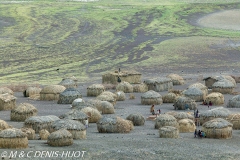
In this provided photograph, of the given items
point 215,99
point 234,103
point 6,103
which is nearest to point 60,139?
point 6,103

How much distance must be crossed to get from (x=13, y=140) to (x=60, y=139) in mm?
3521

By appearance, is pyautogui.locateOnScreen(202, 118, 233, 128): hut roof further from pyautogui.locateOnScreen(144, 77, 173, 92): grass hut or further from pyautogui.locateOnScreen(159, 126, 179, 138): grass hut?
pyautogui.locateOnScreen(144, 77, 173, 92): grass hut

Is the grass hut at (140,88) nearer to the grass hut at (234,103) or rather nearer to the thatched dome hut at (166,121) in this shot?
the grass hut at (234,103)

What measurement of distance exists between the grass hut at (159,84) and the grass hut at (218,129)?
3468 cm

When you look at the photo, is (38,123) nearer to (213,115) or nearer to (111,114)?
(111,114)

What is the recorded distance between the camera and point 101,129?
220ft

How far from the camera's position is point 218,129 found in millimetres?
65250

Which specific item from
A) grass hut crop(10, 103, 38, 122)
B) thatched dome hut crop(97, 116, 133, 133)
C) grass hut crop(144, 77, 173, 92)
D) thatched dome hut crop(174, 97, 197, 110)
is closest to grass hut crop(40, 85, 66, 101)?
grass hut crop(144, 77, 173, 92)

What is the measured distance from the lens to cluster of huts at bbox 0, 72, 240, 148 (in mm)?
62062

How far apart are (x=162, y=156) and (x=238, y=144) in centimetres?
933

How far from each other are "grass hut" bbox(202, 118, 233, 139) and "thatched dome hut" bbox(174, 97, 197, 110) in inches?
700

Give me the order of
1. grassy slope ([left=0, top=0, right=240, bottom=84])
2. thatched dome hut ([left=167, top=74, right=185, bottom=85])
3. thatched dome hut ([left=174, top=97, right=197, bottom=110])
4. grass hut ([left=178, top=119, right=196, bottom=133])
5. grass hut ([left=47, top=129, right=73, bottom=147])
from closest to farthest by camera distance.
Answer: grass hut ([left=47, top=129, right=73, bottom=147]) → grass hut ([left=178, top=119, right=196, bottom=133]) → thatched dome hut ([left=174, top=97, right=197, bottom=110]) → thatched dome hut ([left=167, top=74, right=185, bottom=85]) → grassy slope ([left=0, top=0, right=240, bottom=84])

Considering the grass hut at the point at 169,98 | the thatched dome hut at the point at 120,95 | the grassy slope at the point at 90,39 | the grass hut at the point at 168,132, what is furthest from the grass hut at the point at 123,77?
the grass hut at the point at 168,132

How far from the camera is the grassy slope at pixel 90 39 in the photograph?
439 ft
